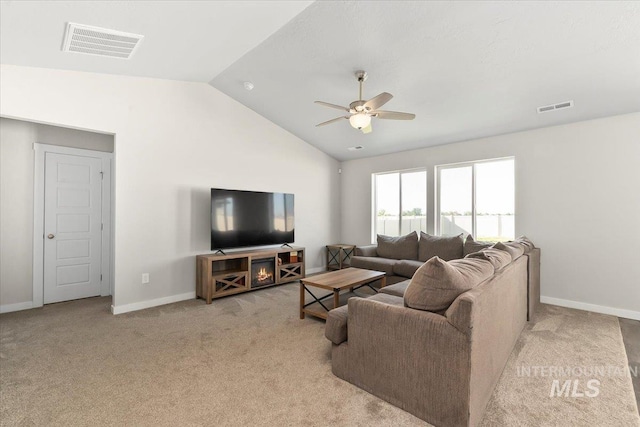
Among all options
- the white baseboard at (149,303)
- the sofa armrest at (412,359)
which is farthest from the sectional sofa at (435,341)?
the white baseboard at (149,303)

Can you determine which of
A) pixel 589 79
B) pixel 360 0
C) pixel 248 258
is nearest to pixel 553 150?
pixel 589 79

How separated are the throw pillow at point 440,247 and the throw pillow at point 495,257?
194 centimetres

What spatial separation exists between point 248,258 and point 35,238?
2753mm

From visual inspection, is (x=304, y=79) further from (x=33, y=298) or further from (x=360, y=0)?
(x=33, y=298)

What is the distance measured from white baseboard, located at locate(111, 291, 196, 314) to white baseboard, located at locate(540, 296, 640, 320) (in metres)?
5.05

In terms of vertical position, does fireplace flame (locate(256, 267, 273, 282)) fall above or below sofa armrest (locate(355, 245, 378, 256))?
below

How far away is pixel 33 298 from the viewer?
152 inches

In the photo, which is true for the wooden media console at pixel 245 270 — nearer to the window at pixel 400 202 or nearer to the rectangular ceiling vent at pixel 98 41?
the window at pixel 400 202

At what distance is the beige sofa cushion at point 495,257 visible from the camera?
2.20 m

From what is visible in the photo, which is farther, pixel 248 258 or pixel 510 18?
pixel 248 258

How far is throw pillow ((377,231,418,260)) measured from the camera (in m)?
4.89

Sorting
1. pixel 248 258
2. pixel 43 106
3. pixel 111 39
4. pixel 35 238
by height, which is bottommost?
pixel 248 258

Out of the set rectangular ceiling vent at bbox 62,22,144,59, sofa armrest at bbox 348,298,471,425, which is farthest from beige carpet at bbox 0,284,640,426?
rectangular ceiling vent at bbox 62,22,144,59

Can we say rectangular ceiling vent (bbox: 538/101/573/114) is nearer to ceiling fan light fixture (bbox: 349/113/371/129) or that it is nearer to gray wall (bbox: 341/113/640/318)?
gray wall (bbox: 341/113/640/318)
